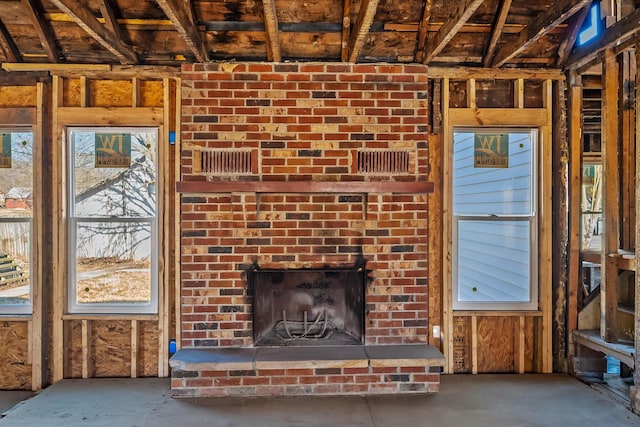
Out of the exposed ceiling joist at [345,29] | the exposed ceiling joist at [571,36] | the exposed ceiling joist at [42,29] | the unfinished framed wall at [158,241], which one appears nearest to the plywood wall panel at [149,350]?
the unfinished framed wall at [158,241]

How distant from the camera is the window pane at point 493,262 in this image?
3.50 m

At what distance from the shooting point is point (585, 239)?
17.9 ft

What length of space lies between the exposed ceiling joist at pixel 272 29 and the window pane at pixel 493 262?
2.11 m

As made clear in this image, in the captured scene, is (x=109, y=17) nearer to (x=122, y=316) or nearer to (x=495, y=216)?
(x=122, y=316)

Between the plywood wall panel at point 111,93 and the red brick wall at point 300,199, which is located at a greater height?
the plywood wall panel at point 111,93

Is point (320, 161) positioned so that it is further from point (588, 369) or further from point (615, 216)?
point (588, 369)

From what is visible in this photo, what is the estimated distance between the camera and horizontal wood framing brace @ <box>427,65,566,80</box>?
3385 millimetres

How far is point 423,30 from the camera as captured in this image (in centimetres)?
319

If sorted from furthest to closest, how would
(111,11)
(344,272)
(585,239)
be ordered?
(585,239) < (344,272) < (111,11)

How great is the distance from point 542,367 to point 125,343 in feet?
11.9

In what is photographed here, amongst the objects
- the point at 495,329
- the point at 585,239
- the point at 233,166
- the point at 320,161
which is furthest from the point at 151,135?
the point at 585,239

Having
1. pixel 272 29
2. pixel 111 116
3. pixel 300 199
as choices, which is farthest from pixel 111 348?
pixel 272 29

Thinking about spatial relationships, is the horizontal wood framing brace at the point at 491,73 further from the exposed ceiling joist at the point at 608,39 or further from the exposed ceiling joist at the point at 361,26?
the exposed ceiling joist at the point at 361,26

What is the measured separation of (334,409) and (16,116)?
11.4 ft
